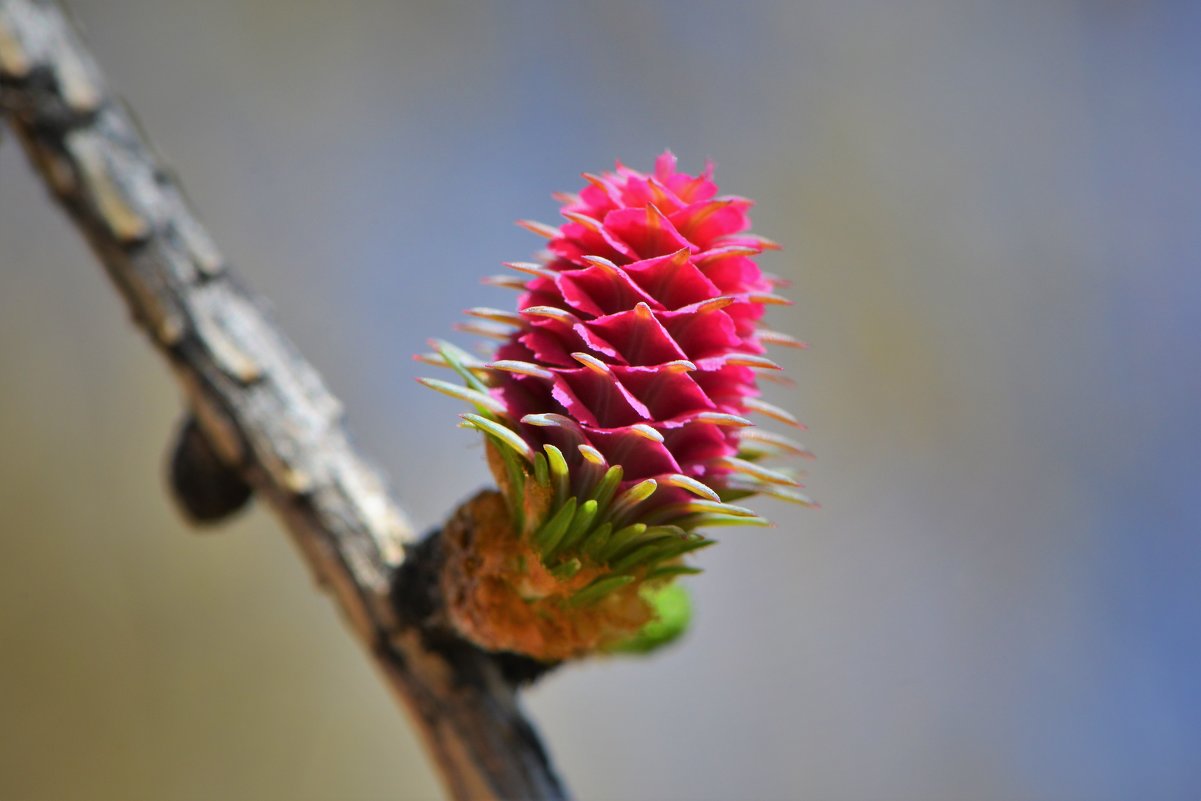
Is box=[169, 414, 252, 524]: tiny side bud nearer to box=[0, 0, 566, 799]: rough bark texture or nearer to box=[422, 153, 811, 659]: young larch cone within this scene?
box=[0, 0, 566, 799]: rough bark texture

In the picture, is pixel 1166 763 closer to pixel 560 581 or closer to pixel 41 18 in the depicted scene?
pixel 560 581

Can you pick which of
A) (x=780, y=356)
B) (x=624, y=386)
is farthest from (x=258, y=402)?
(x=780, y=356)

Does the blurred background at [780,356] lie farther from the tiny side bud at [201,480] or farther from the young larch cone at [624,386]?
the young larch cone at [624,386]

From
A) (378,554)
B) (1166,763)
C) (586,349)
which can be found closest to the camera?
(586,349)

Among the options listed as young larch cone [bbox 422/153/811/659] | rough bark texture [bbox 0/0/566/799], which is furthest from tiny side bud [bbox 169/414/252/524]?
young larch cone [bbox 422/153/811/659]

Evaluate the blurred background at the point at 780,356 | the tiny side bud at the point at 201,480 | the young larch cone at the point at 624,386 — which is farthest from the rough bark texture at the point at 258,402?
the blurred background at the point at 780,356

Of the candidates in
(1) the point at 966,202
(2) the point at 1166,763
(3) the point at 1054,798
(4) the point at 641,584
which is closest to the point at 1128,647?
(2) the point at 1166,763
